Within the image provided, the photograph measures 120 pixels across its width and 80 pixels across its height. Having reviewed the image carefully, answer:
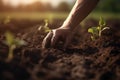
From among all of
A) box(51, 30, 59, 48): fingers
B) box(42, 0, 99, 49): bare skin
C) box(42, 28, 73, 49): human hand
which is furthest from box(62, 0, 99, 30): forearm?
box(51, 30, 59, 48): fingers

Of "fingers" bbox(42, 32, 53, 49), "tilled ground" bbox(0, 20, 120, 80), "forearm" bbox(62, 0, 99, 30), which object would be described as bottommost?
"tilled ground" bbox(0, 20, 120, 80)

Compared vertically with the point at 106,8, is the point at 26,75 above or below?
below

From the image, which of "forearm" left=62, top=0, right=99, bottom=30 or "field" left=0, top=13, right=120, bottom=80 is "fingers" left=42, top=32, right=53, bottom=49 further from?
"forearm" left=62, top=0, right=99, bottom=30

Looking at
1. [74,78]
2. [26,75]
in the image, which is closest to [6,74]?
[26,75]

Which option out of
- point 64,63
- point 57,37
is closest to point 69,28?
point 57,37

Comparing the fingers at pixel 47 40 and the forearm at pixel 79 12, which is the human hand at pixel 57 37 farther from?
the forearm at pixel 79 12

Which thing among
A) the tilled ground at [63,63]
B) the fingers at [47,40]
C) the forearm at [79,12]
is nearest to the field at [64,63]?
the tilled ground at [63,63]

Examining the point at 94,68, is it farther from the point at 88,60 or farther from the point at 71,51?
the point at 71,51

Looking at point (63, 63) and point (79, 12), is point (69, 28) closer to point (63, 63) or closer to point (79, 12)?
point (79, 12)
